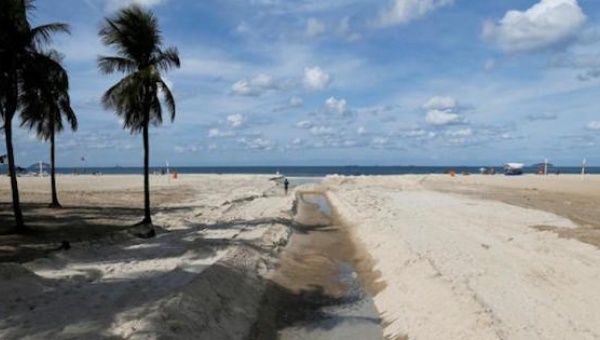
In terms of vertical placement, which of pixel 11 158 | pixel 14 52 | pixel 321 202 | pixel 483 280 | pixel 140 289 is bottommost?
pixel 321 202

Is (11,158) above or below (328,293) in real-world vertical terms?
above

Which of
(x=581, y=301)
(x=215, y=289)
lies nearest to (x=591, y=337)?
(x=581, y=301)

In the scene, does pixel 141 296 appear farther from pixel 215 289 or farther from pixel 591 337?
pixel 591 337

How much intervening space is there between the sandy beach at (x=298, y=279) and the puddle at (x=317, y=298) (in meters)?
0.05

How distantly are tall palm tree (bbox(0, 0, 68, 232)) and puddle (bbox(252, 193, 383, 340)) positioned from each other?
33.8 feet

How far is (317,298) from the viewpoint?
616 inches

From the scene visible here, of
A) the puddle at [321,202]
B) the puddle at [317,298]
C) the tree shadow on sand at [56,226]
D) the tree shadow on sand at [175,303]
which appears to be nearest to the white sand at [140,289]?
the tree shadow on sand at [175,303]

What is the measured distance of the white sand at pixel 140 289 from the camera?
32.6ft

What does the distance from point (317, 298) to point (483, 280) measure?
4.16 m

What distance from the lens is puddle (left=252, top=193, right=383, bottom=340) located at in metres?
12.7

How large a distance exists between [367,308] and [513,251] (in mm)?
7290

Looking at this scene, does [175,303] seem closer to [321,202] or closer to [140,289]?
[140,289]

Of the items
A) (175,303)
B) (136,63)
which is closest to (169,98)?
(136,63)

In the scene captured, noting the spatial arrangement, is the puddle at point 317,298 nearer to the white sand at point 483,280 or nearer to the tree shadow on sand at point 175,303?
the tree shadow on sand at point 175,303
